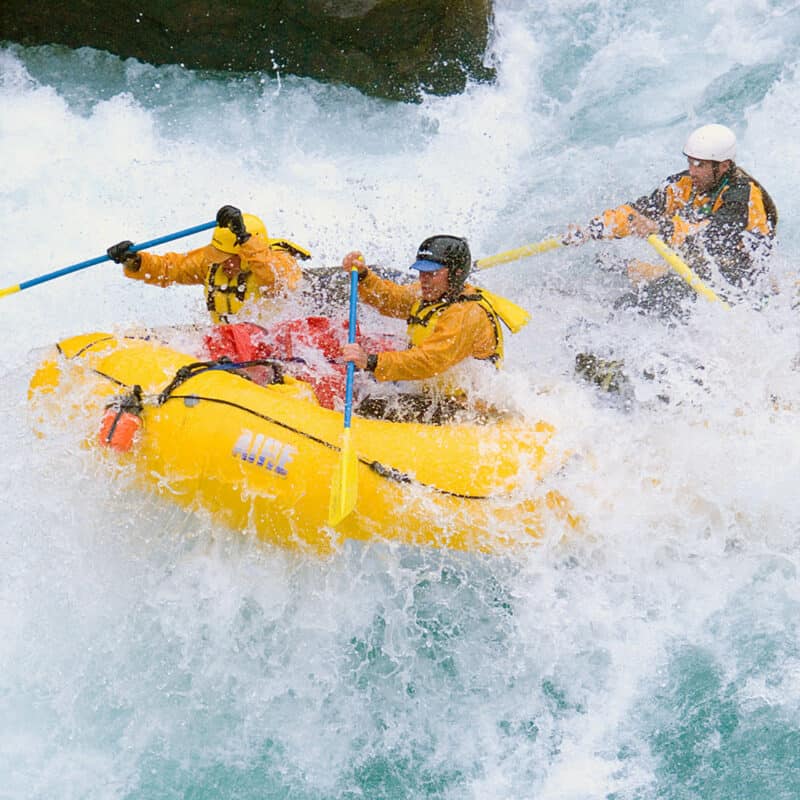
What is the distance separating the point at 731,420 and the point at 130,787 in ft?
10.8

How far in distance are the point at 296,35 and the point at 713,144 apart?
160 inches

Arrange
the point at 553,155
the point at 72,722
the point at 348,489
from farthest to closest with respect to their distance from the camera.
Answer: the point at 553,155 < the point at 72,722 < the point at 348,489

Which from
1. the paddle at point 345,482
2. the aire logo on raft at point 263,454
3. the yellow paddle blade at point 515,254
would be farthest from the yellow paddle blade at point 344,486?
the yellow paddle blade at point 515,254

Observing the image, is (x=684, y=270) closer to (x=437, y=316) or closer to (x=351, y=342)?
(x=437, y=316)

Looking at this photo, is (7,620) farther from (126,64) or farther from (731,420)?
(126,64)

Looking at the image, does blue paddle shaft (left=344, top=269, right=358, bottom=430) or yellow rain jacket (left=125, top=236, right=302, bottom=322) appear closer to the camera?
blue paddle shaft (left=344, top=269, right=358, bottom=430)

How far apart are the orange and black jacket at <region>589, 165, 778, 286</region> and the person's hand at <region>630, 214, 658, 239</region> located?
0.06 m

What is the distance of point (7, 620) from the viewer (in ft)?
16.3

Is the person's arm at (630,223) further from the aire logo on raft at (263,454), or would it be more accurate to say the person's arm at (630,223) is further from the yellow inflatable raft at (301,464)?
the aire logo on raft at (263,454)

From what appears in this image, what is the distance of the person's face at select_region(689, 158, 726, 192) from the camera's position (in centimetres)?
581

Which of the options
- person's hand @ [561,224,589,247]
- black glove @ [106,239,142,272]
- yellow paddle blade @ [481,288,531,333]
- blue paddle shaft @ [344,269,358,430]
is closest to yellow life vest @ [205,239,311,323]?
black glove @ [106,239,142,272]

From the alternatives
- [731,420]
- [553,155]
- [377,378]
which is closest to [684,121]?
[553,155]

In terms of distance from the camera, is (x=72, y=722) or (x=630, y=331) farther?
(x=630, y=331)

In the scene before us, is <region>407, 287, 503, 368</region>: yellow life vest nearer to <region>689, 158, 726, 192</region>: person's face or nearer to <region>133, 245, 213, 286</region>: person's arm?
<region>133, 245, 213, 286</region>: person's arm
